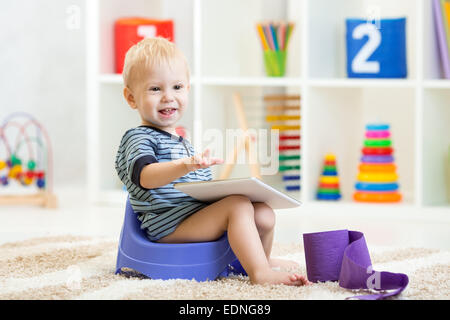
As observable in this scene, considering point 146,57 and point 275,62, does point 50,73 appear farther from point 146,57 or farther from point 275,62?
point 146,57

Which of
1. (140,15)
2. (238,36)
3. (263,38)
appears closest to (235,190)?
(263,38)

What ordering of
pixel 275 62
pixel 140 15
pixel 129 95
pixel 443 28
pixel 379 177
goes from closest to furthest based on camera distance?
pixel 129 95 → pixel 443 28 → pixel 379 177 → pixel 275 62 → pixel 140 15

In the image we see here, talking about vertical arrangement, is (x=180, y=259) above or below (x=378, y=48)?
below

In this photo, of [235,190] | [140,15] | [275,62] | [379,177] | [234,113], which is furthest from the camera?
[140,15]

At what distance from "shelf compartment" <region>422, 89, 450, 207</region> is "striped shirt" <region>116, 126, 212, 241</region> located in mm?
1009

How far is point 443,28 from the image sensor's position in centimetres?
210

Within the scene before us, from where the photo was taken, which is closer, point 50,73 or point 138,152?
point 138,152

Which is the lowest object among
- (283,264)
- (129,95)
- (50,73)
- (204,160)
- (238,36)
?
(283,264)

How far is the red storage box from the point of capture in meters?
2.41

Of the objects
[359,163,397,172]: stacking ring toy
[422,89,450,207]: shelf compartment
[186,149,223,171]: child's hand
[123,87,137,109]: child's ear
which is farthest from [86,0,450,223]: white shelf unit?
[186,149,223,171]: child's hand

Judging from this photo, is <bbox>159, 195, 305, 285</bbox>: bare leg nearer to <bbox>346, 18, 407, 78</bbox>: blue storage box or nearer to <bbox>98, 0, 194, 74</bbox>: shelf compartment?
<bbox>346, 18, 407, 78</bbox>: blue storage box

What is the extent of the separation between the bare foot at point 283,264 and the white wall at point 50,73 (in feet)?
5.79

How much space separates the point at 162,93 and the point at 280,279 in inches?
15.4
